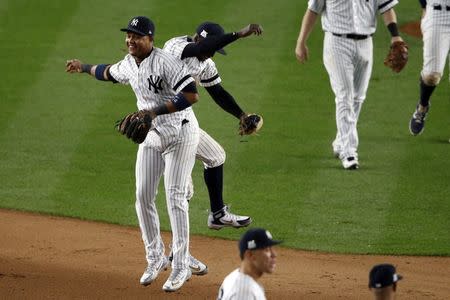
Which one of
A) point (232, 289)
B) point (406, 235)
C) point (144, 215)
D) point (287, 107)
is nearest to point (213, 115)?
point (287, 107)

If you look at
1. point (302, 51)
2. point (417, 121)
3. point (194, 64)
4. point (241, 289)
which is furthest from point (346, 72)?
point (241, 289)

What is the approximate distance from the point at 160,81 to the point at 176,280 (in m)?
1.64

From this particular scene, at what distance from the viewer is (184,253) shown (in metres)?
10.7

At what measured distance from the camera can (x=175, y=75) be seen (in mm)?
10469

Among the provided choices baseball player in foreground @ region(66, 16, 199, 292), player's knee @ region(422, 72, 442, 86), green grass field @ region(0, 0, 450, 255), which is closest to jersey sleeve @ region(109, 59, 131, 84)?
baseball player in foreground @ region(66, 16, 199, 292)

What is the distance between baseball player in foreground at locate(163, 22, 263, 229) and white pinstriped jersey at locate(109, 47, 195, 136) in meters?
0.35

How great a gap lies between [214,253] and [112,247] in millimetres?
967

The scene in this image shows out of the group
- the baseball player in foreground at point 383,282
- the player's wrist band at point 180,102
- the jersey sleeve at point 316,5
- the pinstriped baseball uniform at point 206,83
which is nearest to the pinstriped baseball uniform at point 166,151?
the player's wrist band at point 180,102

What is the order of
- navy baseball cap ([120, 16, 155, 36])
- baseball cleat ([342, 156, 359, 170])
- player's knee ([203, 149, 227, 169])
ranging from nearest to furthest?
1. navy baseball cap ([120, 16, 155, 36])
2. player's knee ([203, 149, 227, 169])
3. baseball cleat ([342, 156, 359, 170])

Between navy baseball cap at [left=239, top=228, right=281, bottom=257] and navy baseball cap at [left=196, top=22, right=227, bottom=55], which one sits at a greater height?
navy baseball cap at [left=196, top=22, right=227, bottom=55]

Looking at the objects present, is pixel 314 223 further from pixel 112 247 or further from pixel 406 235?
pixel 112 247

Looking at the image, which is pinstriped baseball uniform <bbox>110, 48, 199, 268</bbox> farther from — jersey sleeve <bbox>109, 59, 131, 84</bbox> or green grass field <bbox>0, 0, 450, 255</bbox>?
green grass field <bbox>0, 0, 450, 255</bbox>

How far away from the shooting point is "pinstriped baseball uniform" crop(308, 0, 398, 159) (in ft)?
46.5

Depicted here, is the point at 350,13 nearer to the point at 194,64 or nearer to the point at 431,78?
the point at 431,78
